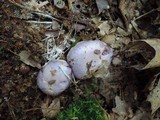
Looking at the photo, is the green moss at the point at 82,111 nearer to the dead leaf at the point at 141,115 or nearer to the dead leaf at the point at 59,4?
the dead leaf at the point at 141,115

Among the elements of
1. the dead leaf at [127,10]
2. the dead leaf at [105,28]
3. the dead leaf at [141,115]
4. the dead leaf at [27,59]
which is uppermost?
the dead leaf at [127,10]

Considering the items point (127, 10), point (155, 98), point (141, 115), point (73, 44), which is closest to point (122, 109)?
point (141, 115)

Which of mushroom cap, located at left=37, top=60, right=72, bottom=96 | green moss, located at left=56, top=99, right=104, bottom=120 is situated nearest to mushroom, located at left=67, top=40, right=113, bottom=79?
mushroom cap, located at left=37, top=60, right=72, bottom=96

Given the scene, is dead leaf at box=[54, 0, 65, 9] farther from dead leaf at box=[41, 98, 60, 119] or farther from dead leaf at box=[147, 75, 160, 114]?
dead leaf at box=[147, 75, 160, 114]

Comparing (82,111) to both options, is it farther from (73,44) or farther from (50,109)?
(73,44)

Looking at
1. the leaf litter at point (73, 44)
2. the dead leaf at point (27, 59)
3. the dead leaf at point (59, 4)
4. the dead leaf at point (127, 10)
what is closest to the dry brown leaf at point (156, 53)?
the leaf litter at point (73, 44)

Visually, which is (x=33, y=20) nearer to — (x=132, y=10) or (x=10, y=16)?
(x=10, y=16)

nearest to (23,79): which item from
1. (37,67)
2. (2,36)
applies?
(37,67)
